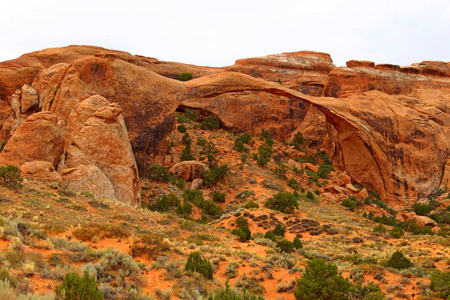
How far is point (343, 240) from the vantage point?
22.6 m

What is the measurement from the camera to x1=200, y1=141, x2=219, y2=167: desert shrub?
37094mm

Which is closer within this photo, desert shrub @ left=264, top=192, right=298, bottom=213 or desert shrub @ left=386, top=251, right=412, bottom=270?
desert shrub @ left=386, top=251, right=412, bottom=270

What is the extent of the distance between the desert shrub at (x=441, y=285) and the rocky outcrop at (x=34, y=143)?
20903 mm

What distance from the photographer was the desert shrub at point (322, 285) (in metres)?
11.1

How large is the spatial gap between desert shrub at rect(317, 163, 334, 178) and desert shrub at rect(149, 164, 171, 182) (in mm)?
17469

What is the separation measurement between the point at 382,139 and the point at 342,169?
5832 millimetres

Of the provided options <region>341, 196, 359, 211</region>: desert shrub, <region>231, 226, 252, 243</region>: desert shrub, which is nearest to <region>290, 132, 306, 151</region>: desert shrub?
<region>341, 196, 359, 211</region>: desert shrub

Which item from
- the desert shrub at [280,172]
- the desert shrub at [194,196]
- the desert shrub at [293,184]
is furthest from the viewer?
the desert shrub at [280,172]

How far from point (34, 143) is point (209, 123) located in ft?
82.4

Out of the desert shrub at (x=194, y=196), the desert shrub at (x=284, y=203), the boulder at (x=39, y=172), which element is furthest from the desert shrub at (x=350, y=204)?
the boulder at (x=39, y=172)

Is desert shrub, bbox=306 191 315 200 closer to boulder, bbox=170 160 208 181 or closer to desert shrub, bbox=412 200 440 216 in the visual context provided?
boulder, bbox=170 160 208 181

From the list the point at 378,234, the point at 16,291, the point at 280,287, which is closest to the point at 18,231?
the point at 16,291

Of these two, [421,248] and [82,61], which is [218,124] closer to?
[82,61]

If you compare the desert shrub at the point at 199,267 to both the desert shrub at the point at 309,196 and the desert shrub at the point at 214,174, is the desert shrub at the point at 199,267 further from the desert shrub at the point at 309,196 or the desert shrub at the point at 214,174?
the desert shrub at the point at 309,196
